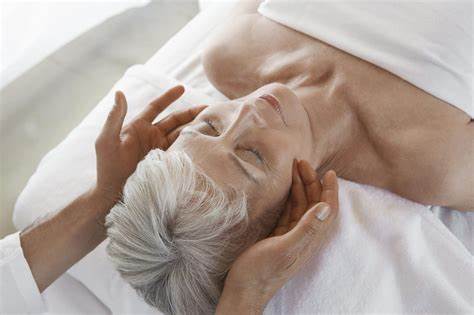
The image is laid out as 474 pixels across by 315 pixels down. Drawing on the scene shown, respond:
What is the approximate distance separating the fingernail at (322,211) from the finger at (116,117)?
478mm

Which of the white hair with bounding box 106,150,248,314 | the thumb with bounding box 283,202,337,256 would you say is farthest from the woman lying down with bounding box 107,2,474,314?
the thumb with bounding box 283,202,337,256

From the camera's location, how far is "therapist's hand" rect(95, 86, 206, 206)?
107cm

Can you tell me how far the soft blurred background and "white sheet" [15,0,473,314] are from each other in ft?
1.06

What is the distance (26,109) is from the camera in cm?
173

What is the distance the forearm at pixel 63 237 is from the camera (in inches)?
42.3

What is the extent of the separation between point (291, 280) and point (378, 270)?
0.64 feet

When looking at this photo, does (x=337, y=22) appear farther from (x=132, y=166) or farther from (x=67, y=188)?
(x=67, y=188)

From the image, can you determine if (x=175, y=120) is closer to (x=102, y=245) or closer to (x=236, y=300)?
(x=102, y=245)

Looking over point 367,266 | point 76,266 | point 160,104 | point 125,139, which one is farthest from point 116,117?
point 367,266

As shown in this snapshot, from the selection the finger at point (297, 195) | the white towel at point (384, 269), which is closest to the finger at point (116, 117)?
the finger at point (297, 195)

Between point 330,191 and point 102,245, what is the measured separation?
59 cm

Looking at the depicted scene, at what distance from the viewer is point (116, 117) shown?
3.47ft

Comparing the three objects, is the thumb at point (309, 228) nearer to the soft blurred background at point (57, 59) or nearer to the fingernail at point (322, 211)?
the fingernail at point (322, 211)

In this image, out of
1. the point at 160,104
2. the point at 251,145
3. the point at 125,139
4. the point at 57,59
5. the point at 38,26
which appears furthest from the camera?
the point at 57,59
